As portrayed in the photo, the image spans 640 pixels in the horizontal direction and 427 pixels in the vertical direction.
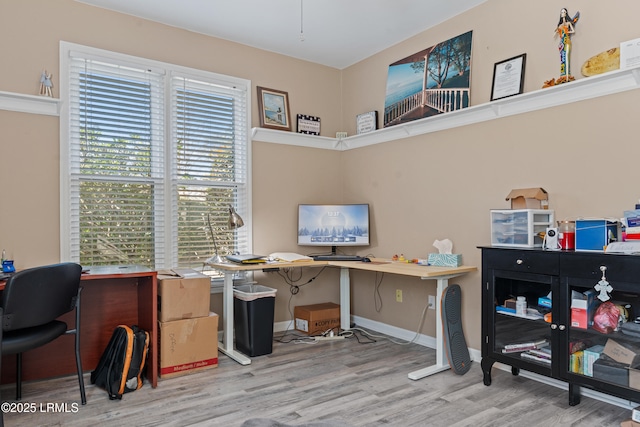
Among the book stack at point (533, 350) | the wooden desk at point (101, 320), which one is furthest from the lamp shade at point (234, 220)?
the book stack at point (533, 350)

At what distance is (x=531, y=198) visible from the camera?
2936 millimetres

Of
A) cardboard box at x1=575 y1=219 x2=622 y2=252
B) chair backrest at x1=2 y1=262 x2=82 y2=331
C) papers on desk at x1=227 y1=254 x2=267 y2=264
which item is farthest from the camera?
papers on desk at x1=227 y1=254 x2=267 y2=264

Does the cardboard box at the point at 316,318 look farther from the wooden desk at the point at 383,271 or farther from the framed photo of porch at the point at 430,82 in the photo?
the framed photo of porch at the point at 430,82

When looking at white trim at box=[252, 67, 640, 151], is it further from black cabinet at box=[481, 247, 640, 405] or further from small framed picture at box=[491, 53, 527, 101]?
black cabinet at box=[481, 247, 640, 405]

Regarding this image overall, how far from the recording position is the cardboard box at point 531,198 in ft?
9.55

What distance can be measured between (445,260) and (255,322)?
159cm

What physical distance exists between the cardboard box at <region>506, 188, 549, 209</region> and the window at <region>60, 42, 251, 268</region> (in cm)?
234

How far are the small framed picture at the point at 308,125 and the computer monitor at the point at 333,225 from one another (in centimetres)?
79

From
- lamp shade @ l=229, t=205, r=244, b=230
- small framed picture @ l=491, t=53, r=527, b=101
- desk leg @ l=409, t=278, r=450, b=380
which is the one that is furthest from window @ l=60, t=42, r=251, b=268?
small framed picture @ l=491, t=53, r=527, b=101

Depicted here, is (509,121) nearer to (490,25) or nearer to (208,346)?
(490,25)

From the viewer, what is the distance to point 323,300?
4.66 metres

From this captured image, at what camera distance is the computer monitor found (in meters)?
4.29

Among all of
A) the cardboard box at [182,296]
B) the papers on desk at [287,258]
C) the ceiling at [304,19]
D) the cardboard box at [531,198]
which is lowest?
the cardboard box at [182,296]

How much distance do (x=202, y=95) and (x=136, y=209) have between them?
1.19m
